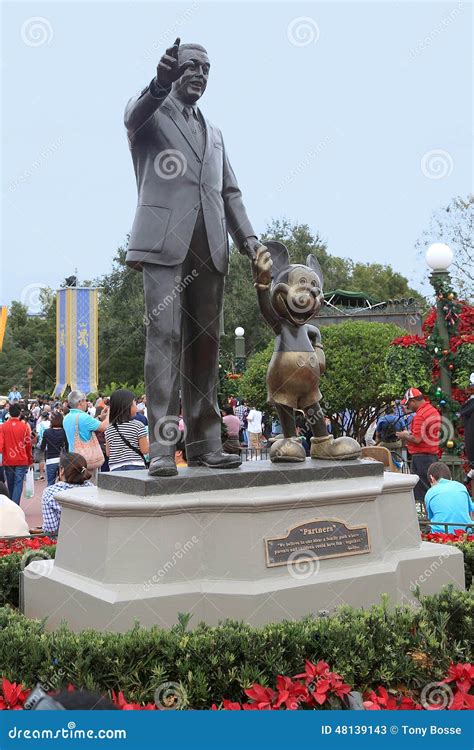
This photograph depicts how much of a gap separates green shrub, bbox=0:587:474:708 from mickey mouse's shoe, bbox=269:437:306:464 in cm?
142

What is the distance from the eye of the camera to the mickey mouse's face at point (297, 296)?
544 cm

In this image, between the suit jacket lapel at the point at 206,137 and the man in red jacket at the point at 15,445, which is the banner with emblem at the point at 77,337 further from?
the suit jacket lapel at the point at 206,137

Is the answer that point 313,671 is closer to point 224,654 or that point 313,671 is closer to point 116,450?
point 224,654

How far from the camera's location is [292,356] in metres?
5.43

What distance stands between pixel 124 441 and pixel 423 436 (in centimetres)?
379

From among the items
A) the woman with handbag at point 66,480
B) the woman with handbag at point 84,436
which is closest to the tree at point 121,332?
the woman with handbag at point 84,436

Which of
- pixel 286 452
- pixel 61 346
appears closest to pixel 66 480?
pixel 286 452

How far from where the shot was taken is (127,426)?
7.58 metres

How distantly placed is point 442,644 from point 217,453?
1.94 meters

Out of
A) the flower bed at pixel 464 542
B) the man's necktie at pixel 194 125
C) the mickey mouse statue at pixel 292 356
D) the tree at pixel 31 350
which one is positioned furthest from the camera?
the tree at pixel 31 350

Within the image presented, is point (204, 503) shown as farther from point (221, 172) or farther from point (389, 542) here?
point (221, 172)

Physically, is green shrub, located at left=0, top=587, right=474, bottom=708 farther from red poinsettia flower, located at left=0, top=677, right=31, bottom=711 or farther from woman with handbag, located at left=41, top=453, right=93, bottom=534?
woman with handbag, located at left=41, top=453, right=93, bottom=534

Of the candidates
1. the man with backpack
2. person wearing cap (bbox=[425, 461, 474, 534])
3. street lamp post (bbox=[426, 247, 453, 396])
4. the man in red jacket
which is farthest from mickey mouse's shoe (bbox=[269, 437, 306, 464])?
the man with backpack

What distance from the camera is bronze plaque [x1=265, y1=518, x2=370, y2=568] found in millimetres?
4570
